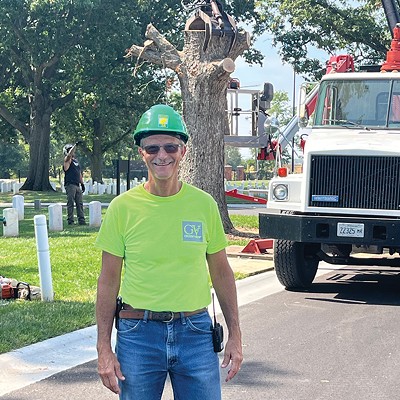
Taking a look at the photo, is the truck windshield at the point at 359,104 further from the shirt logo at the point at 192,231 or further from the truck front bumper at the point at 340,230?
the shirt logo at the point at 192,231

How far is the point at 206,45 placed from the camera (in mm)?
16750

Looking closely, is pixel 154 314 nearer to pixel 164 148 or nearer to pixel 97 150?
pixel 164 148

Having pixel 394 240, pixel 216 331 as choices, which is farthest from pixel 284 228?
pixel 216 331

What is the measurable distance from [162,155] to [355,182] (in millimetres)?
6831

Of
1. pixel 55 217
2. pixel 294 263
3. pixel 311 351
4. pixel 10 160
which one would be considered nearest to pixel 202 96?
pixel 55 217

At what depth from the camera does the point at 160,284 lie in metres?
3.76

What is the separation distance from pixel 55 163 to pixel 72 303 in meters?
96.2

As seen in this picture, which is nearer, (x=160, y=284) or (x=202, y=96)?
(x=160, y=284)

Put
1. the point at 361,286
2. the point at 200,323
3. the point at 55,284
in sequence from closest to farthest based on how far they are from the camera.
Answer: the point at 200,323 → the point at 55,284 → the point at 361,286

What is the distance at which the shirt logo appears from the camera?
3.79m

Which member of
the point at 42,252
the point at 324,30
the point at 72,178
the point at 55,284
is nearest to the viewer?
Answer: the point at 42,252

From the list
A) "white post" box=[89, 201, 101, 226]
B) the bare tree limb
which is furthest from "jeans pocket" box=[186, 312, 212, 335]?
"white post" box=[89, 201, 101, 226]

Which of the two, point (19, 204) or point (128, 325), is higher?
point (128, 325)

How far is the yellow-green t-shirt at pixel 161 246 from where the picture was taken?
148 inches
